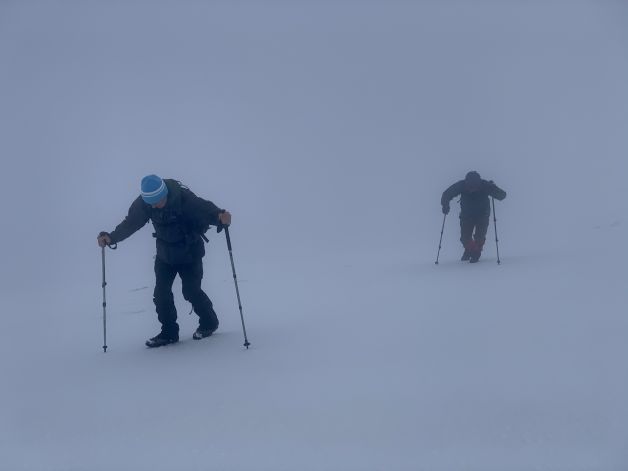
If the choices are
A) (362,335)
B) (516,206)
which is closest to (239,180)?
(516,206)

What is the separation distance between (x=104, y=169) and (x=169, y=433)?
259 ft

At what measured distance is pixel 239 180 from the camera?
6016 centimetres

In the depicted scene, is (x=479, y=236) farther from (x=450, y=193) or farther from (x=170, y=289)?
(x=170, y=289)

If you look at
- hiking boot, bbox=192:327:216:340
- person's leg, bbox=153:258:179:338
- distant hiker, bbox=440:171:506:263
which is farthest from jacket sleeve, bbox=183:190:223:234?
distant hiker, bbox=440:171:506:263

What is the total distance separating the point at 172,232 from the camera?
6.60 m

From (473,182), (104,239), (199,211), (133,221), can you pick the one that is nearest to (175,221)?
(199,211)

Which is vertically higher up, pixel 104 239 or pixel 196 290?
pixel 104 239

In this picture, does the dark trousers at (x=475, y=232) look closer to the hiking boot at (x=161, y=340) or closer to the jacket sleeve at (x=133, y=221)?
the hiking boot at (x=161, y=340)

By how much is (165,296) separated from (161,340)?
50cm

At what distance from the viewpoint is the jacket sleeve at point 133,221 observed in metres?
6.56

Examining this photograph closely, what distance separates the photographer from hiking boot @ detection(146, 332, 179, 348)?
22.1 feet

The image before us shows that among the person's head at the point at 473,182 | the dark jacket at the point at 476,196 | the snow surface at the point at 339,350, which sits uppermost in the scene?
the person's head at the point at 473,182

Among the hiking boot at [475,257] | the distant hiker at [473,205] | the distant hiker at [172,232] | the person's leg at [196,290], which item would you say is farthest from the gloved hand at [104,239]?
the hiking boot at [475,257]

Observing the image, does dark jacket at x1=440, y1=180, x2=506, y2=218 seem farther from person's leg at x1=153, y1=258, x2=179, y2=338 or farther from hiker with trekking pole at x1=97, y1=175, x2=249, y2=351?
person's leg at x1=153, y1=258, x2=179, y2=338
